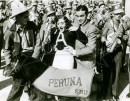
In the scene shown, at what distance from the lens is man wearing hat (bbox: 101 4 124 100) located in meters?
6.20

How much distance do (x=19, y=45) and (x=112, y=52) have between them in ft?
5.59

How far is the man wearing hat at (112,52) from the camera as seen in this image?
620 cm

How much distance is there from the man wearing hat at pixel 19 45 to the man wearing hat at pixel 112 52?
4.72ft

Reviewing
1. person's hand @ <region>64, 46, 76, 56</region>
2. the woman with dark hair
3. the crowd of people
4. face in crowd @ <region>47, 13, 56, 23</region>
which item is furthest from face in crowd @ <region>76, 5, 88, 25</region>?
face in crowd @ <region>47, 13, 56, 23</region>

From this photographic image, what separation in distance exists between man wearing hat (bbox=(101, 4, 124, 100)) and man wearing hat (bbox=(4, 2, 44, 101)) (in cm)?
144

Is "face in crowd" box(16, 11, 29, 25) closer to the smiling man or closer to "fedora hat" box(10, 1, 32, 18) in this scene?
"fedora hat" box(10, 1, 32, 18)

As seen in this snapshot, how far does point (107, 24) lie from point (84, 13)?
1.57 meters

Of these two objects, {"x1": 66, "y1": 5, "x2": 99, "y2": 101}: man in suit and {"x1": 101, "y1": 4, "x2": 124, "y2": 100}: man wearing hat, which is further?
{"x1": 101, "y1": 4, "x2": 124, "y2": 100}: man wearing hat

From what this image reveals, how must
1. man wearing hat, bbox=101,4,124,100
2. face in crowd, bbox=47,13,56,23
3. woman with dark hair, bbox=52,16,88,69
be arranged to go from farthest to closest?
face in crowd, bbox=47,13,56,23, man wearing hat, bbox=101,4,124,100, woman with dark hair, bbox=52,16,88,69

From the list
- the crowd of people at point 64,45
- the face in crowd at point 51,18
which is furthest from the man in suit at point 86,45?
the face in crowd at point 51,18

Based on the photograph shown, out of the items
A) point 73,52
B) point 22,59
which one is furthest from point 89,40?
point 22,59

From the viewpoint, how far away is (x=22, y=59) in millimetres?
4746

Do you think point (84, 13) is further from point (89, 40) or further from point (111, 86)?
point (111, 86)

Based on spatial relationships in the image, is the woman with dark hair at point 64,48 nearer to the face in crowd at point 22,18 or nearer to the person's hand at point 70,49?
the person's hand at point 70,49
